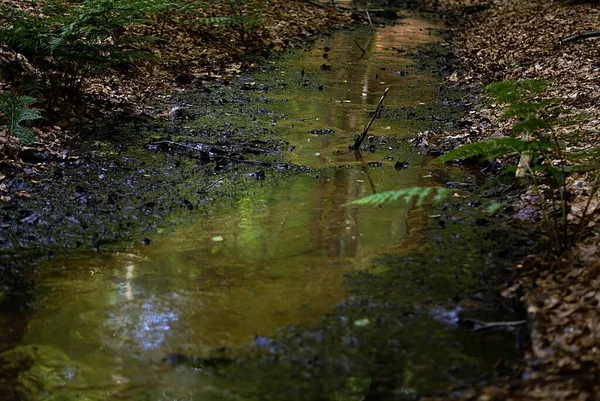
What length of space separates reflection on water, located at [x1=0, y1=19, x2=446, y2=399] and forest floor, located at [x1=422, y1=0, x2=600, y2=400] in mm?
Result: 1190

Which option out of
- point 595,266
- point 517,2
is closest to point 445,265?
point 595,266

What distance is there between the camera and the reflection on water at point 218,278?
12.3 feet

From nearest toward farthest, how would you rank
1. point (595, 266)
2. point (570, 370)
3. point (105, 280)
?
point (570, 370) → point (595, 266) → point (105, 280)

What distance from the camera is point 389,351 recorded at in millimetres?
3576

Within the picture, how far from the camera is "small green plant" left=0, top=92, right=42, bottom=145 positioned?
6254 millimetres

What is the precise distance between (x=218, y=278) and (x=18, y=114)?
10.6 ft

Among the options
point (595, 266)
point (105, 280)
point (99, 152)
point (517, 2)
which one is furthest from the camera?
point (517, 2)

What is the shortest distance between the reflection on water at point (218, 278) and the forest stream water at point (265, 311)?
12mm

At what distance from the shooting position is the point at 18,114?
6375mm

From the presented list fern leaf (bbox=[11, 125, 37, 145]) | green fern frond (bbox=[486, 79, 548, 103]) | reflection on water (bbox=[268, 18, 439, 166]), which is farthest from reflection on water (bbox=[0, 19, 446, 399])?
fern leaf (bbox=[11, 125, 37, 145])

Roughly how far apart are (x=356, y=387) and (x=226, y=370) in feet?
2.32

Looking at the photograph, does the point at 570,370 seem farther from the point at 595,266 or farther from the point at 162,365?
the point at 162,365

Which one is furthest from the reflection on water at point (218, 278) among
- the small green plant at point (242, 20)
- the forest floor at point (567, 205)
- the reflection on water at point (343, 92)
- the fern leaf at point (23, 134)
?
the small green plant at point (242, 20)

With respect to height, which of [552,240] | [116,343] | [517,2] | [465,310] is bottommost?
[116,343]
